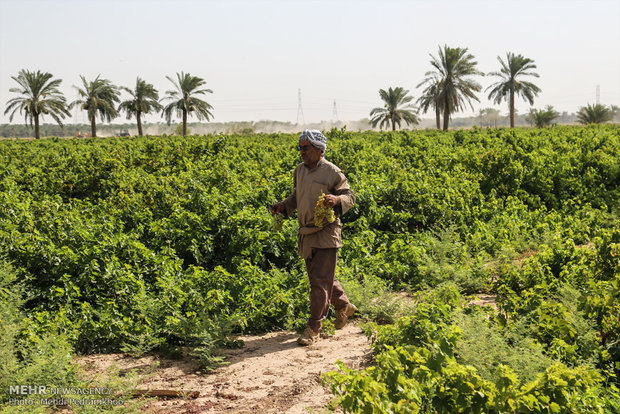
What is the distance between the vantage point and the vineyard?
336 cm

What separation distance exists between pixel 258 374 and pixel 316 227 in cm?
137

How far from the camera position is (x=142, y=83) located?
155ft

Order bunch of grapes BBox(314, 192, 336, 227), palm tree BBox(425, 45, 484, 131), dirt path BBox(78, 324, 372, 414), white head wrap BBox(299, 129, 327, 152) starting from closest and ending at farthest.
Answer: dirt path BBox(78, 324, 372, 414)
bunch of grapes BBox(314, 192, 336, 227)
white head wrap BBox(299, 129, 327, 152)
palm tree BBox(425, 45, 484, 131)

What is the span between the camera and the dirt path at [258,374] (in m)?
3.99

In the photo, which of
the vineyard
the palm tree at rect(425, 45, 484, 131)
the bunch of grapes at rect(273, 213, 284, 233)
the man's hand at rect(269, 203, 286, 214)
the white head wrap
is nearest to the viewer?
the vineyard

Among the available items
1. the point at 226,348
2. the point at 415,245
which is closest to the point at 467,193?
the point at 415,245

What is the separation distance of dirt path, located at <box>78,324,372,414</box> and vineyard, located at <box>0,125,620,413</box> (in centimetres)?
15

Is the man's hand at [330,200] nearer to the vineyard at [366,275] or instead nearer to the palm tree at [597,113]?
the vineyard at [366,275]

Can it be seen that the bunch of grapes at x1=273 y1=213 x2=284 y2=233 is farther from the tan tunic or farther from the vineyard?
the vineyard

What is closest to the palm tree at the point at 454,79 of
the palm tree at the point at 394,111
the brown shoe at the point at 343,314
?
the palm tree at the point at 394,111

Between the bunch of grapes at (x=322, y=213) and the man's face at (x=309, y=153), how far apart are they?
1.25ft

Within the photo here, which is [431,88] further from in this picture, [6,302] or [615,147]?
[6,302]

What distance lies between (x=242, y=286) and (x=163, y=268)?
3.49 ft

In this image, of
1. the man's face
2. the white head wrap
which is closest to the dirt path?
the man's face
